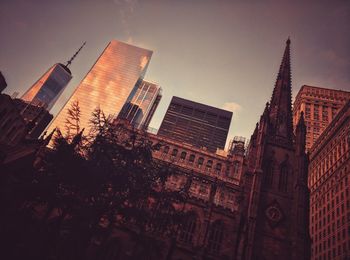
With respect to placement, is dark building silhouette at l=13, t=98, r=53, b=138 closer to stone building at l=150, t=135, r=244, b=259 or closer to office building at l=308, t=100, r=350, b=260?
stone building at l=150, t=135, r=244, b=259

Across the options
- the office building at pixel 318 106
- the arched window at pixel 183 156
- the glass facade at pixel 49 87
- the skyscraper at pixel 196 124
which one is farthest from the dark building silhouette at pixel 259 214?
the glass facade at pixel 49 87

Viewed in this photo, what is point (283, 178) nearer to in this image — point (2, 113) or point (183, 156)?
point (183, 156)

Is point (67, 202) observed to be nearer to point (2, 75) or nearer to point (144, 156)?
point (144, 156)

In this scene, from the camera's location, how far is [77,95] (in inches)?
5743

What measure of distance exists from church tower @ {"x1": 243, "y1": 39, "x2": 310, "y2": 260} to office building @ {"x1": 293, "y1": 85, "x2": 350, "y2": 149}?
194 feet

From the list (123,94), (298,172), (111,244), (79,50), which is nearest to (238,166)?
(298,172)

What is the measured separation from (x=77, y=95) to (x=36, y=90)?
2276 inches

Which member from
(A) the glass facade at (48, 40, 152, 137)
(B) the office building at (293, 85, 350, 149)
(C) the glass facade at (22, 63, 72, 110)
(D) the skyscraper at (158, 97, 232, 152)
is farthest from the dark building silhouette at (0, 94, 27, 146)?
(C) the glass facade at (22, 63, 72, 110)

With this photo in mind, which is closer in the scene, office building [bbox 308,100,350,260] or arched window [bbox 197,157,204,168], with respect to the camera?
office building [bbox 308,100,350,260]

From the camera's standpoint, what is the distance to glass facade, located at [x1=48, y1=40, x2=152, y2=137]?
14125 cm

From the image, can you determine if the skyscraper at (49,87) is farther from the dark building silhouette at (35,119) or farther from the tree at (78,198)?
the tree at (78,198)

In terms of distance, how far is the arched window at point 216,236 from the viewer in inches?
1178

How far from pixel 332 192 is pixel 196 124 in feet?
158

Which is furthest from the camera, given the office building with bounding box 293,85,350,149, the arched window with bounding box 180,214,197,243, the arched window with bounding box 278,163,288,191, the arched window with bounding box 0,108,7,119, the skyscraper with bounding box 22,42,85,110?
the skyscraper with bounding box 22,42,85,110
